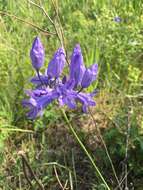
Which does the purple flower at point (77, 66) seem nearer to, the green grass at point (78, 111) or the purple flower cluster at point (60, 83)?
the purple flower cluster at point (60, 83)

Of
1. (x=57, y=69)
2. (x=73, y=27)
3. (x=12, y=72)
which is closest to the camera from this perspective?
(x=57, y=69)

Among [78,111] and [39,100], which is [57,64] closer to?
[39,100]

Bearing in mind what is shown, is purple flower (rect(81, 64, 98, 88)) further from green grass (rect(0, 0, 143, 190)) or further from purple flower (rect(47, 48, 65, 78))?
green grass (rect(0, 0, 143, 190))

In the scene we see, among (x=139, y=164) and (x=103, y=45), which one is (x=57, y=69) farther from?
(x=103, y=45)

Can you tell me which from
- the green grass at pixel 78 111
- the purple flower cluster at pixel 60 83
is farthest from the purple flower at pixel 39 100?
the green grass at pixel 78 111

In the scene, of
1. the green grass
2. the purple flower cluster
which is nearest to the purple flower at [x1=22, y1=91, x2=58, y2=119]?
the purple flower cluster

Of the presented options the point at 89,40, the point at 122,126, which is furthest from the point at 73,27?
the point at 122,126

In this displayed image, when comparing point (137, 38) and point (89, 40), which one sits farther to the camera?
point (89, 40)
